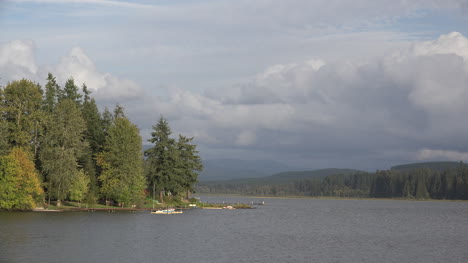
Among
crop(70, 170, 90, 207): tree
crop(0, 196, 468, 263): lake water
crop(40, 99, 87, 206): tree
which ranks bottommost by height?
crop(0, 196, 468, 263): lake water

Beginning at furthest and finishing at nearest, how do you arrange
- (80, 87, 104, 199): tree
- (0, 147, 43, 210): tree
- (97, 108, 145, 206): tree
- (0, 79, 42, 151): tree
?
1. (80, 87, 104, 199): tree
2. (97, 108, 145, 206): tree
3. (0, 79, 42, 151): tree
4. (0, 147, 43, 210): tree

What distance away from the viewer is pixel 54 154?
119m

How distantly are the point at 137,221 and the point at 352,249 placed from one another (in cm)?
4920

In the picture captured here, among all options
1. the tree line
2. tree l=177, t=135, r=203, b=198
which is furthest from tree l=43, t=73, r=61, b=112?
tree l=177, t=135, r=203, b=198

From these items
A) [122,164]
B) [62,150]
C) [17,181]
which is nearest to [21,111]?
[62,150]

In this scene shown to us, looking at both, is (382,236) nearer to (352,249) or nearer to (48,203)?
(352,249)

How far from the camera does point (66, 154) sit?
119 m

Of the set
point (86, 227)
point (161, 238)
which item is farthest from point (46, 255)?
point (86, 227)

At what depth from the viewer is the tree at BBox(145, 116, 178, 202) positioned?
150m

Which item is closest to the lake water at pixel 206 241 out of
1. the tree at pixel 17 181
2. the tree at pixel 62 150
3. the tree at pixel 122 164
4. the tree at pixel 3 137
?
the tree at pixel 17 181

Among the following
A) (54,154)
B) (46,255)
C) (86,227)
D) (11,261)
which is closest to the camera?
(11,261)

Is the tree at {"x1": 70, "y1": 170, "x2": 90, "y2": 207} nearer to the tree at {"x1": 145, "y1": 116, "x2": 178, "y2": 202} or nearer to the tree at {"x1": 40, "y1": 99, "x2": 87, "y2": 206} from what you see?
the tree at {"x1": 40, "y1": 99, "x2": 87, "y2": 206}

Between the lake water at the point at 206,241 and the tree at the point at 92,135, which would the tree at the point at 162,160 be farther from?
the lake water at the point at 206,241

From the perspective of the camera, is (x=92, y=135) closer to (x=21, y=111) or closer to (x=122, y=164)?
(x=122, y=164)
